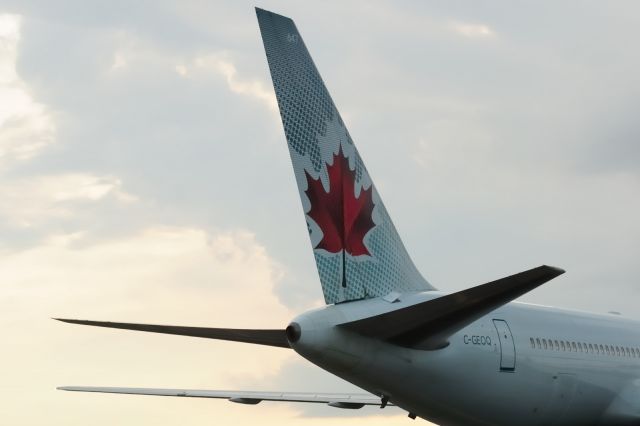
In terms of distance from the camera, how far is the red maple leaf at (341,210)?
18297 millimetres

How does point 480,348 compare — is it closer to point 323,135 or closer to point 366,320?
point 366,320

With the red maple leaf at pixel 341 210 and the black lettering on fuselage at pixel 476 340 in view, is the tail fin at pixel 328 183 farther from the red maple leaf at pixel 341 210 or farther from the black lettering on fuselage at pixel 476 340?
the black lettering on fuselage at pixel 476 340

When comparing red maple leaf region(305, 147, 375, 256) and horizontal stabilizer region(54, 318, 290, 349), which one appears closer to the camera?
horizontal stabilizer region(54, 318, 290, 349)

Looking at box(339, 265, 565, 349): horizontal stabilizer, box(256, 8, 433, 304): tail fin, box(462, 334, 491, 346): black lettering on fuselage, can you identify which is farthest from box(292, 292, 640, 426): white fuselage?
box(256, 8, 433, 304): tail fin

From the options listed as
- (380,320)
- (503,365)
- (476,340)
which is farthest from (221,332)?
(503,365)

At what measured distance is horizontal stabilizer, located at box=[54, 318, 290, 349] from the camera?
17.0 meters

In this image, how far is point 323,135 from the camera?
1895 cm

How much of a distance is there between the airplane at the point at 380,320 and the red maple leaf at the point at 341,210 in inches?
0.7

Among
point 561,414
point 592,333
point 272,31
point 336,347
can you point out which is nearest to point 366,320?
point 336,347

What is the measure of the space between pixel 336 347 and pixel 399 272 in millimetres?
3143

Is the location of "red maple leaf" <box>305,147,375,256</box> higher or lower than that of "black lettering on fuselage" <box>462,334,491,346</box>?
higher

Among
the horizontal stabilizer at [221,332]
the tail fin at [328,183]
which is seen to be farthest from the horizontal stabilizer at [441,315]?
the horizontal stabilizer at [221,332]

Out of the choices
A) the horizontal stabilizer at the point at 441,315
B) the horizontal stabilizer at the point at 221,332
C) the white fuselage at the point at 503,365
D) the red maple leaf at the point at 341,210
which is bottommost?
the white fuselage at the point at 503,365

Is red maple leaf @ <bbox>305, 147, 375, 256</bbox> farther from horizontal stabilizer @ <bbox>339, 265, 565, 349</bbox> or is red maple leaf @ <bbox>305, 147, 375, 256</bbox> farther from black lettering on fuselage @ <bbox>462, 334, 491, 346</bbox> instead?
black lettering on fuselage @ <bbox>462, 334, 491, 346</bbox>
